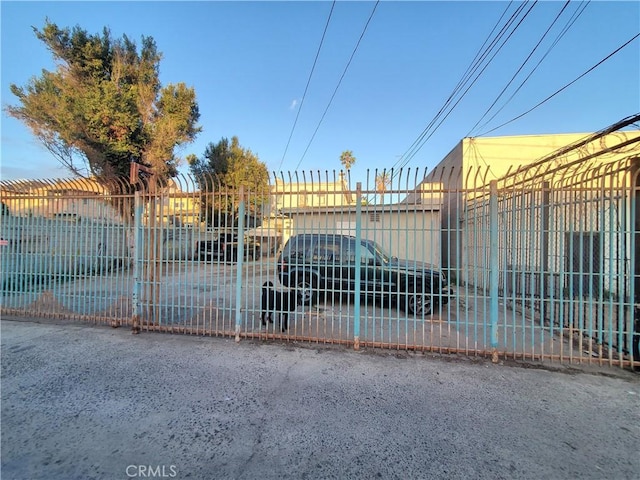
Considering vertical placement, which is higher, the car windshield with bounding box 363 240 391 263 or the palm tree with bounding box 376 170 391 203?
the palm tree with bounding box 376 170 391 203

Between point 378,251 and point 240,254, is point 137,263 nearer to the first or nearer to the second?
point 240,254

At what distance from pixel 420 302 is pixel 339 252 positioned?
2281 millimetres

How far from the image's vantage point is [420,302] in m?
6.09

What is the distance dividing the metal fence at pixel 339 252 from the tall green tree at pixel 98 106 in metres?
7.74

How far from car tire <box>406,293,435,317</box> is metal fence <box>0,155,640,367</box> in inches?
1.9

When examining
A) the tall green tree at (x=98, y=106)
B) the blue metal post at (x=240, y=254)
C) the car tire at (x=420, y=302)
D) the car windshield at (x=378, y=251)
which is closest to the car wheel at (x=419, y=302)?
the car tire at (x=420, y=302)

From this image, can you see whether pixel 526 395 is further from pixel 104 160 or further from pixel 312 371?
pixel 104 160

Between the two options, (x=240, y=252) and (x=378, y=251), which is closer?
(x=240, y=252)

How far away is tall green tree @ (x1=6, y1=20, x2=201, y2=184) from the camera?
13.3 metres

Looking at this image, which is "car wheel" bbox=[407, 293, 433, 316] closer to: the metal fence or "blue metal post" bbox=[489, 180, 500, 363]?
the metal fence

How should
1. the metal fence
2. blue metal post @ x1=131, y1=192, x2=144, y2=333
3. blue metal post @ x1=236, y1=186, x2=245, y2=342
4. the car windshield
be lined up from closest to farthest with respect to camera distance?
the metal fence
the car windshield
blue metal post @ x1=236, y1=186, x2=245, y2=342
blue metal post @ x1=131, y1=192, x2=144, y2=333

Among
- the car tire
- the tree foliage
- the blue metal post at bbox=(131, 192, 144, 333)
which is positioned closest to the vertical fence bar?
the blue metal post at bbox=(131, 192, 144, 333)

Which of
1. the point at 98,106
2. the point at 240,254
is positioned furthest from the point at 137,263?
the point at 98,106

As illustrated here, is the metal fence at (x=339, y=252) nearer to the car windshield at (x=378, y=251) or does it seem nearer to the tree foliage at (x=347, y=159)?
the car windshield at (x=378, y=251)
